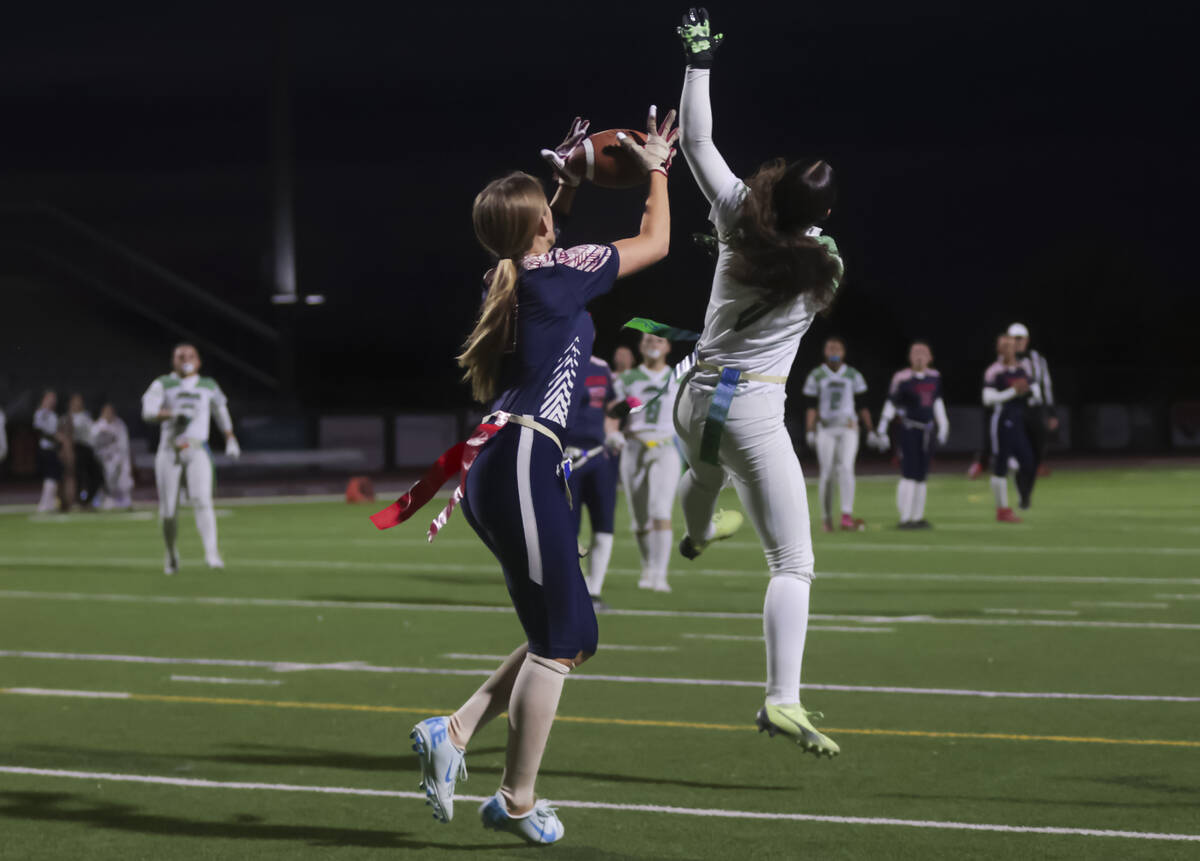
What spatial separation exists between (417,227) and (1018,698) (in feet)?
173

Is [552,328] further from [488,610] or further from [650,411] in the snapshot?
[650,411]

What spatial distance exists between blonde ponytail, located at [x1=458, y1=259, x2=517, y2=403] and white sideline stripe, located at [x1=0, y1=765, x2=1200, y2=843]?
2127 millimetres

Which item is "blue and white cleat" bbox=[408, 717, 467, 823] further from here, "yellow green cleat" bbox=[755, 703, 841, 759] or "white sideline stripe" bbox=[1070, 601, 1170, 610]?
"white sideline stripe" bbox=[1070, 601, 1170, 610]

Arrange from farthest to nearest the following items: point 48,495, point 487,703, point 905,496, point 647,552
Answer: point 48,495 → point 905,496 → point 647,552 → point 487,703

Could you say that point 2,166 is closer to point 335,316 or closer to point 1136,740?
point 335,316

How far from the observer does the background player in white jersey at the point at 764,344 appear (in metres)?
6.14

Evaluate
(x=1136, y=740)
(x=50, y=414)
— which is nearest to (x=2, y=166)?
(x=50, y=414)

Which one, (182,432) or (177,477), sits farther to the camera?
(177,477)

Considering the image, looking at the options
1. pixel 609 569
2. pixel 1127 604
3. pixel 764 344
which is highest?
pixel 764 344

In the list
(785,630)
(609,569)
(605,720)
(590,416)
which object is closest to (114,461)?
(609,569)

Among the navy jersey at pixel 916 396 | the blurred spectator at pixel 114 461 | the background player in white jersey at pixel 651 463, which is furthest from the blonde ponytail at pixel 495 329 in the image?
the blurred spectator at pixel 114 461

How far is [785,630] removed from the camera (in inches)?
251

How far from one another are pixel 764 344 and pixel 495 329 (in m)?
1.02

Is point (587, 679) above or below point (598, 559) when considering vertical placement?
below
